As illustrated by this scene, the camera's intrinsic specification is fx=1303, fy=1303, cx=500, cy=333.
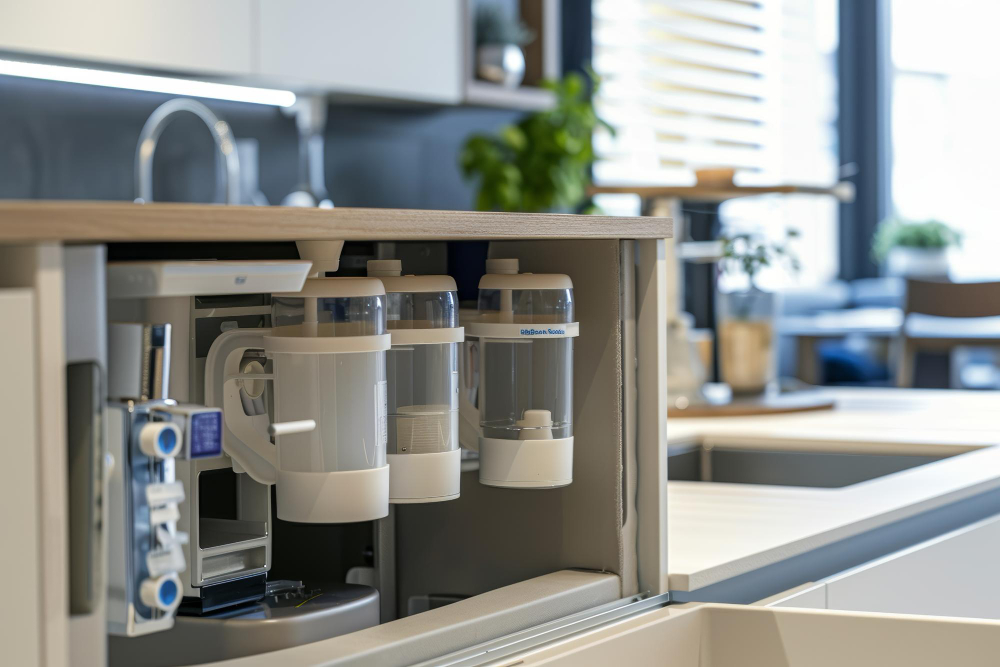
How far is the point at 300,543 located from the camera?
1185mm

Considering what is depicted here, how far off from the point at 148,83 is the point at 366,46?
509 mm

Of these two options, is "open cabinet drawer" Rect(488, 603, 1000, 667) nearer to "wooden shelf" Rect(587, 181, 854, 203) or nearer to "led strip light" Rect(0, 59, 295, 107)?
"wooden shelf" Rect(587, 181, 854, 203)

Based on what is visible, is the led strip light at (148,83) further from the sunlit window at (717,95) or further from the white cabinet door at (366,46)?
the sunlit window at (717,95)

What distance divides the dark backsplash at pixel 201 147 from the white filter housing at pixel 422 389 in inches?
77.9

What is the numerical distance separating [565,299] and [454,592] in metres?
0.31

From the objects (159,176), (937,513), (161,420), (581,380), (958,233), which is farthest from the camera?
(958,233)

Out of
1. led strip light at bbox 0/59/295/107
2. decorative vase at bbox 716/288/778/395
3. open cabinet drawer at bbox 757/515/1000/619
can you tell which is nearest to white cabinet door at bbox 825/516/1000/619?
open cabinet drawer at bbox 757/515/1000/619

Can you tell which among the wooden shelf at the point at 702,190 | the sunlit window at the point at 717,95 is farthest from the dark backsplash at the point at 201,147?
the wooden shelf at the point at 702,190

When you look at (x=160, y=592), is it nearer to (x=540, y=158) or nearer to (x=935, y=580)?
(x=935, y=580)

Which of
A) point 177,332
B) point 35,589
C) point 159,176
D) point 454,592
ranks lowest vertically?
point 454,592

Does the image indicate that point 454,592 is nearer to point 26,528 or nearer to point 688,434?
point 26,528

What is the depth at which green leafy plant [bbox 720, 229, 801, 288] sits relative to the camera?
2.16 m

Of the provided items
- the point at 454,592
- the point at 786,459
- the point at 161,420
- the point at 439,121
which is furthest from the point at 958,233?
the point at 161,420

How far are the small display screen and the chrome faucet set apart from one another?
6.61 feet
